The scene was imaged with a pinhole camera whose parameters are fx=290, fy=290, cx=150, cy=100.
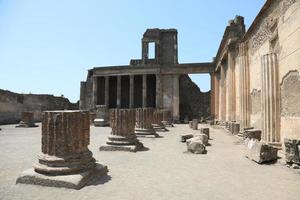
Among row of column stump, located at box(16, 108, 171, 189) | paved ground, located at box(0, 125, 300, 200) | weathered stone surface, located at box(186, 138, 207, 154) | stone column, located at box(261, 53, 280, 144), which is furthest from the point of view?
stone column, located at box(261, 53, 280, 144)

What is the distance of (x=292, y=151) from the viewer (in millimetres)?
6328

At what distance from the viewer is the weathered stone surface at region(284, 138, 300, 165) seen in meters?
6.22

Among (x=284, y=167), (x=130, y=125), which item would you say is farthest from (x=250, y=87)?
(x=284, y=167)

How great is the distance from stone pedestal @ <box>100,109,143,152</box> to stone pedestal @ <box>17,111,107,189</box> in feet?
10.5

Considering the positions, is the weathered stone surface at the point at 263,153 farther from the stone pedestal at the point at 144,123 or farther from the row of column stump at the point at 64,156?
the stone pedestal at the point at 144,123

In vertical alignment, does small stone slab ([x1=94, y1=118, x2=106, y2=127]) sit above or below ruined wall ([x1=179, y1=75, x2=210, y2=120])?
below

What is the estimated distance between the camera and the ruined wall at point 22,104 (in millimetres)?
23328

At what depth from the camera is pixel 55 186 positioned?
16.3 ft

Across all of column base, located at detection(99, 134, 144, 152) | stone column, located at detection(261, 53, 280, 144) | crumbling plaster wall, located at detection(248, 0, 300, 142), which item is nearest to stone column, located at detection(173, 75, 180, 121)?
crumbling plaster wall, located at detection(248, 0, 300, 142)

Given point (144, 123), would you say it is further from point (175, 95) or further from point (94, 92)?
point (94, 92)

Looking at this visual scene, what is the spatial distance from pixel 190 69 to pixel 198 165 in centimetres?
2170

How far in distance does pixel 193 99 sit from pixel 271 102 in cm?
2675

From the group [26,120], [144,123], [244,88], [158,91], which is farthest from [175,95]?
[144,123]

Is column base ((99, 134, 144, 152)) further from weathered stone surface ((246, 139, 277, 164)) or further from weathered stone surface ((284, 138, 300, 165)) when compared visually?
weathered stone surface ((284, 138, 300, 165))
